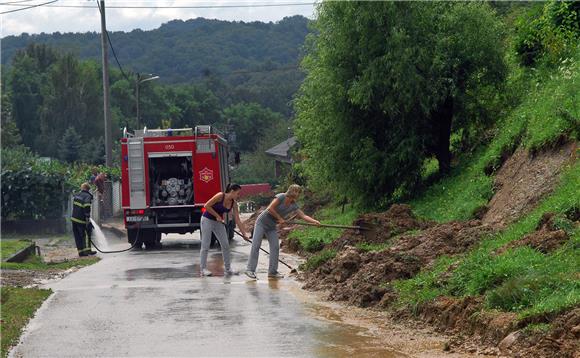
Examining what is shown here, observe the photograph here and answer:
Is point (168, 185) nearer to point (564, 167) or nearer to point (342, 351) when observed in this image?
point (564, 167)

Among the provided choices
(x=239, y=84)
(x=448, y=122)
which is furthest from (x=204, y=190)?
(x=239, y=84)

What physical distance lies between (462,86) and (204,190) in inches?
295

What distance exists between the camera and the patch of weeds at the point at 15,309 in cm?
1077

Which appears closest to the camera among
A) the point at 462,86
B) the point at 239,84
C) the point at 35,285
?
the point at 35,285

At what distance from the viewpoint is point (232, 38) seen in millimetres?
142625

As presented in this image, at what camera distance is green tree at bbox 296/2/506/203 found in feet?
75.7

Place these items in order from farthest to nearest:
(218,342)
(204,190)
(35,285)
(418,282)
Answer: (204,190) → (35,285) → (418,282) → (218,342)

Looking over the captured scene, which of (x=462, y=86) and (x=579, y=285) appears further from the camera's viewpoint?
(x=462, y=86)

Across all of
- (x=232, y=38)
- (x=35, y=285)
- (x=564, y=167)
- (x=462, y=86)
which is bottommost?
(x=35, y=285)

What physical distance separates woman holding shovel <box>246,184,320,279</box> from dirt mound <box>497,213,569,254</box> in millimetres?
5279

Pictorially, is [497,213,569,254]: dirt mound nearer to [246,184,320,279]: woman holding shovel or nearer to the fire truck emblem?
[246,184,320,279]: woman holding shovel

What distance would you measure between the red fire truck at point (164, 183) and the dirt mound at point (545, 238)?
14.4m

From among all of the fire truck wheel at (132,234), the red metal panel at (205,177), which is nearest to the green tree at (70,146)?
the fire truck wheel at (132,234)

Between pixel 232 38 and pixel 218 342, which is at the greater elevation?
pixel 232 38
